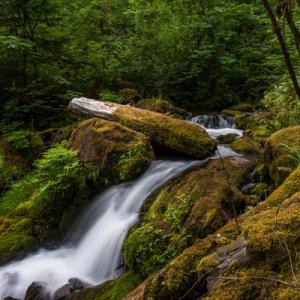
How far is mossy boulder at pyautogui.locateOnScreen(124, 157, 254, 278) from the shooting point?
14.8 feet

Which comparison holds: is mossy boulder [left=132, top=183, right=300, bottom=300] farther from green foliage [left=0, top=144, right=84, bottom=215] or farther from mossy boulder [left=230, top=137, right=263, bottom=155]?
mossy boulder [left=230, top=137, right=263, bottom=155]

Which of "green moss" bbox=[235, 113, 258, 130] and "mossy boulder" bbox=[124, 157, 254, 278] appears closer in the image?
"mossy boulder" bbox=[124, 157, 254, 278]

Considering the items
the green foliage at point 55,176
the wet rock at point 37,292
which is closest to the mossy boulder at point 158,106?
the green foliage at point 55,176

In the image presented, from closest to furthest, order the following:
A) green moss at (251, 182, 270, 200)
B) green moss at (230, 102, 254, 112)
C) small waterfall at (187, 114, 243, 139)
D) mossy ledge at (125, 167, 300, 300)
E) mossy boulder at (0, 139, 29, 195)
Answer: mossy ledge at (125, 167, 300, 300), green moss at (251, 182, 270, 200), mossy boulder at (0, 139, 29, 195), small waterfall at (187, 114, 243, 139), green moss at (230, 102, 254, 112)

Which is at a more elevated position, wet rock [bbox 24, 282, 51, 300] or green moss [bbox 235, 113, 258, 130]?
green moss [bbox 235, 113, 258, 130]

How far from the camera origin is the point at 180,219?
486 cm

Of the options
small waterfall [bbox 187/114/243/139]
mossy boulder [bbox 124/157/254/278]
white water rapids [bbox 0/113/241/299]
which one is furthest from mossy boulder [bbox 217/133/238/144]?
mossy boulder [bbox 124/157/254/278]

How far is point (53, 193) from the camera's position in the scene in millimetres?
7180

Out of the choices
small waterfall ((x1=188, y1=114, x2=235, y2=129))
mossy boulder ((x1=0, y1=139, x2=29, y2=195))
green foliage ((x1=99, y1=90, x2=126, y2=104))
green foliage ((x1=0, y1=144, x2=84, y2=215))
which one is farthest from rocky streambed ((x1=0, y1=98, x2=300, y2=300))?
green foliage ((x1=99, y1=90, x2=126, y2=104))

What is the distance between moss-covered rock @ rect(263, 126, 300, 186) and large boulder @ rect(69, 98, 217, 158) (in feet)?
4.58

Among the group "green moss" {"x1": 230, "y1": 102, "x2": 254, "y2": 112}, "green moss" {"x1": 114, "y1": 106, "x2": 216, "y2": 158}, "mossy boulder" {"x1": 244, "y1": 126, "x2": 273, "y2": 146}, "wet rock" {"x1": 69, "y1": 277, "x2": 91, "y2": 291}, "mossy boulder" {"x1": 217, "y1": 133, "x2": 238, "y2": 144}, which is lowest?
"wet rock" {"x1": 69, "y1": 277, "x2": 91, "y2": 291}

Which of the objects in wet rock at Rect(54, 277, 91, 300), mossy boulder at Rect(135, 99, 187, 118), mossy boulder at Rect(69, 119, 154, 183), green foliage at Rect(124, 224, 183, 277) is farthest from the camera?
mossy boulder at Rect(135, 99, 187, 118)

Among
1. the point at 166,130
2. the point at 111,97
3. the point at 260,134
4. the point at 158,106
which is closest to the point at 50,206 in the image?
the point at 166,130

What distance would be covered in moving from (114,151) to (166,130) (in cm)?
109
